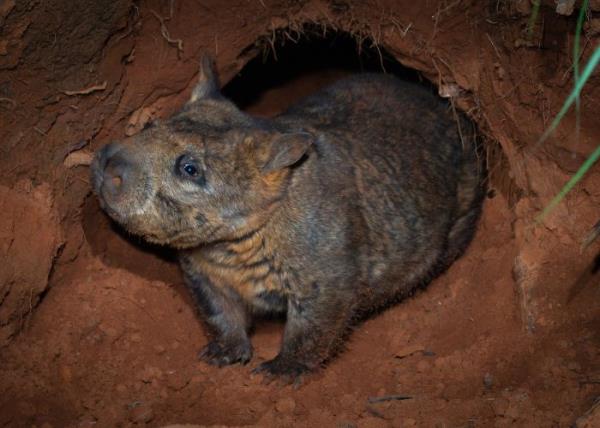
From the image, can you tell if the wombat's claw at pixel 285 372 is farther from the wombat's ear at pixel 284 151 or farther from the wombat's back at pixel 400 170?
the wombat's ear at pixel 284 151

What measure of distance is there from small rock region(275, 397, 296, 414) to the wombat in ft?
0.90

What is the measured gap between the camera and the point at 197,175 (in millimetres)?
4336

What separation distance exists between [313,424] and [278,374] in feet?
1.94

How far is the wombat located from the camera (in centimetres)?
434

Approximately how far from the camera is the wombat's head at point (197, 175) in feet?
13.9

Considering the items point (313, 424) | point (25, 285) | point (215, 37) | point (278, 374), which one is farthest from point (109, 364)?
point (215, 37)

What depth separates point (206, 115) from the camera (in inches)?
179

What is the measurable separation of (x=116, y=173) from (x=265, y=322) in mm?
2094

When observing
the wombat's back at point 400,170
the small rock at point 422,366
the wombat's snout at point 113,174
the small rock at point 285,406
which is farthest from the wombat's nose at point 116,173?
the small rock at point 422,366

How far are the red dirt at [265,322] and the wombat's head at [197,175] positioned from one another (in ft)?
2.66

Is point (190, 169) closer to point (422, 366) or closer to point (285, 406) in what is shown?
point (285, 406)

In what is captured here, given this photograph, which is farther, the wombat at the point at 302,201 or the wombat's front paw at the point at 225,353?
the wombat's front paw at the point at 225,353

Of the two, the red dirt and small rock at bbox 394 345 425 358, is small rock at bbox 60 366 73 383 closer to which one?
the red dirt

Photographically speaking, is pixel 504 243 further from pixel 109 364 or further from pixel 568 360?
pixel 109 364
